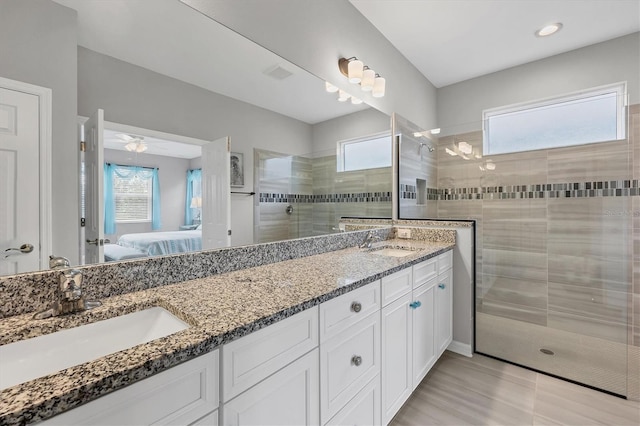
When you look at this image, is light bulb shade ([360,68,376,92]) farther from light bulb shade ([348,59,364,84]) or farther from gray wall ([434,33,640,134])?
gray wall ([434,33,640,134])

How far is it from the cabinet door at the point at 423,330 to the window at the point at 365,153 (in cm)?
104

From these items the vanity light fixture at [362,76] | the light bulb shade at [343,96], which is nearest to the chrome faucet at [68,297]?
the light bulb shade at [343,96]

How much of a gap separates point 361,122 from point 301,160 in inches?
32.0

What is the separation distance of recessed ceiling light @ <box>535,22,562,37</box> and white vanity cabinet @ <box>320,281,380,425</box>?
2.58 metres

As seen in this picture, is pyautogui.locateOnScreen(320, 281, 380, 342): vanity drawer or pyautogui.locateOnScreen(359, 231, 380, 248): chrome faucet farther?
pyautogui.locateOnScreen(359, 231, 380, 248): chrome faucet

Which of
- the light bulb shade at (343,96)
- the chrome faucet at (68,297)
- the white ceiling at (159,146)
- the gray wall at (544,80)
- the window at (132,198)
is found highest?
the gray wall at (544,80)

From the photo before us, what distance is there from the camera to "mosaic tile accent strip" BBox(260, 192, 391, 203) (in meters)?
1.54

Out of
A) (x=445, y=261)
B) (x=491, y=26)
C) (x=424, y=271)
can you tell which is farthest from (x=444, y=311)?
(x=491, y=26)

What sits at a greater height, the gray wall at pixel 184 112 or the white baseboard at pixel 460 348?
the gray wall at pixel 184 112

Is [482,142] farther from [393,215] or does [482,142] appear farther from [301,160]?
[301,160]

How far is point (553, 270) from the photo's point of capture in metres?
2.21

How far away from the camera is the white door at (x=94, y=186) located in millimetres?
868

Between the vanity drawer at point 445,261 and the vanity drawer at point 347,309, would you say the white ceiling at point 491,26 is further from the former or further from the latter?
the vanity drawer at point 347,309

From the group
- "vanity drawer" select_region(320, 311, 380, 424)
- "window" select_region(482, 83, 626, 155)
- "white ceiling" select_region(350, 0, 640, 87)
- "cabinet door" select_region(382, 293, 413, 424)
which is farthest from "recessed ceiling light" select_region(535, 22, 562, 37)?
"vanity drawer" select_region(320, 311, 380, 424)
